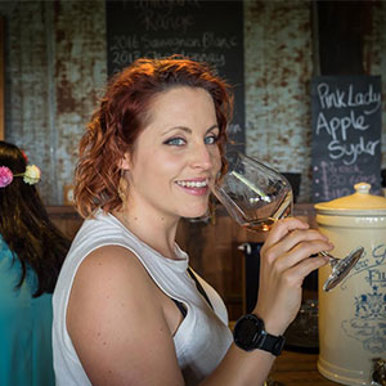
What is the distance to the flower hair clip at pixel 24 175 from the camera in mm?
1827

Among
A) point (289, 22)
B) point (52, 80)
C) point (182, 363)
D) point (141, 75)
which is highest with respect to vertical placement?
point (289, 22)

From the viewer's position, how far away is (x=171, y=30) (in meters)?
4.17

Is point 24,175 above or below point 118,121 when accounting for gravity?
below

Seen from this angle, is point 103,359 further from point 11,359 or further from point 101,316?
point 11,359

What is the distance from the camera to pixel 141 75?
1184mm

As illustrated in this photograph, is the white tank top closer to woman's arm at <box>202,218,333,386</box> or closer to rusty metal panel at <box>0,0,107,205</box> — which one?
woman's arm at <box>202,218,333,386</box>

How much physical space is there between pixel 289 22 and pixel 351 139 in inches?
48.6

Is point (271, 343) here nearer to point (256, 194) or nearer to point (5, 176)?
point (256, 194)

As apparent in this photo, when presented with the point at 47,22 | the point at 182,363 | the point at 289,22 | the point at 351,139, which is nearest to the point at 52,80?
the point at 47,22

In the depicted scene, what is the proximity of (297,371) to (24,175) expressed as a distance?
1285 millimetres

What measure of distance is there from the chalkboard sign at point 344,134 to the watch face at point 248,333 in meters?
3.11

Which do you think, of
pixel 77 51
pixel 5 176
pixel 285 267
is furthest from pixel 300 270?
pixel 77 51

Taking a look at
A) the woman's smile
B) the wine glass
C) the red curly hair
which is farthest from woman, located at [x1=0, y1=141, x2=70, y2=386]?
the wine glass

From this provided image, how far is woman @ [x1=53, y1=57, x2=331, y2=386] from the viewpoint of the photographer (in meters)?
0.88
